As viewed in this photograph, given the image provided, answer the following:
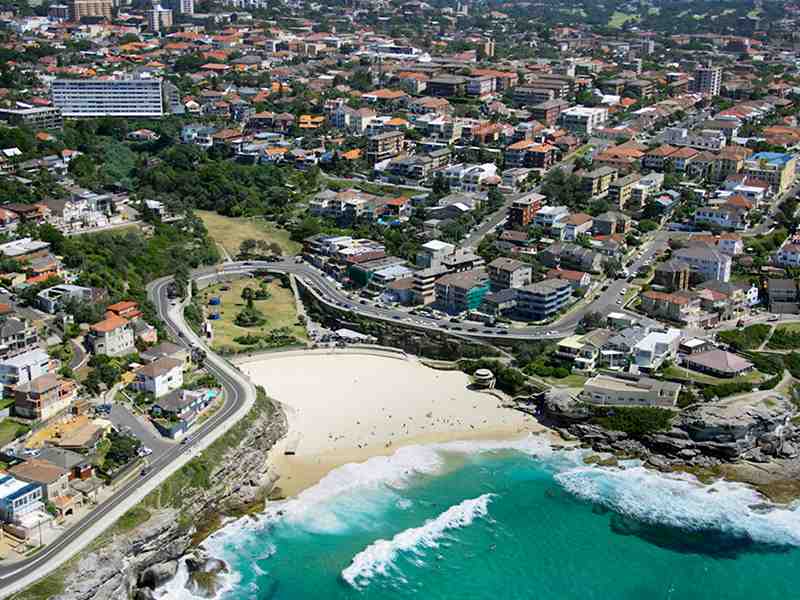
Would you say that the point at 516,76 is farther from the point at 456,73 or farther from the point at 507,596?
the point at 507,596

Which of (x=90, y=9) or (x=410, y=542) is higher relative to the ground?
(x=90, y=9)

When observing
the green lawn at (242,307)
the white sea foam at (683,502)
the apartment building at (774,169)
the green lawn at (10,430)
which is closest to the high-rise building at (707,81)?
the apartment building at (774,169)

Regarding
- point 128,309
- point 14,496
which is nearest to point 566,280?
point 128,309

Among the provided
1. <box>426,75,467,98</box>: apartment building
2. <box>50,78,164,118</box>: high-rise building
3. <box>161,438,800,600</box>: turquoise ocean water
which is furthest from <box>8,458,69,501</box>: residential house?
<box>426,75,467,98</box>: apartment building

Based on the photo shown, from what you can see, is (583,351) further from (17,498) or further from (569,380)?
(17,498)

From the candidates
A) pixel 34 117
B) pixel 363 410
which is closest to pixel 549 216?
pixel 363 410

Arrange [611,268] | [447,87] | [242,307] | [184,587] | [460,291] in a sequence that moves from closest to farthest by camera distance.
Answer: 1. [184,587]
2. [460,291]
3. [242,307]
4. [611,268]
5. [447,87]

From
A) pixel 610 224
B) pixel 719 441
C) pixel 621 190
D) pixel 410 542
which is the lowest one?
pixel 410 542
